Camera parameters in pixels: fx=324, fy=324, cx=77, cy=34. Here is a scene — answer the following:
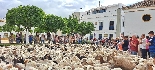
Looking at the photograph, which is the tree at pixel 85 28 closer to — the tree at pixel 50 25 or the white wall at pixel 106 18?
the white wall at pixel 106 18

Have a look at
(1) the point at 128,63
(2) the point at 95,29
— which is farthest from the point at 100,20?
(1) the point at 128,63

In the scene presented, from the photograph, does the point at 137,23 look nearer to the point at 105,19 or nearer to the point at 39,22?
the point at 39,22

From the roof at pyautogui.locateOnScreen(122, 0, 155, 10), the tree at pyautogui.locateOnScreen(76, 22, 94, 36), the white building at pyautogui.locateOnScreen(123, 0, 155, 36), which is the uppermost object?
the roof at pyautogui.locateOnScreen(122, 0, 155, 10)

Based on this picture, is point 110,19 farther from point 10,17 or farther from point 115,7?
point 10,17

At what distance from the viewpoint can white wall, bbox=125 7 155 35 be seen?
26.5 metres

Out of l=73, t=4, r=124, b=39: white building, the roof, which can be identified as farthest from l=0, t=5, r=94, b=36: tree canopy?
the roof

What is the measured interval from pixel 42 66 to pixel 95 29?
4197cm

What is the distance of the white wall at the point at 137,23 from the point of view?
26.5m

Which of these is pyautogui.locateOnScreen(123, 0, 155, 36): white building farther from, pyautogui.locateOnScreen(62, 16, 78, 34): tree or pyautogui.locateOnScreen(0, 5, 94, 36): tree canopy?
pyautogui.locateOnScreen(62, 16, 78, 34): tree

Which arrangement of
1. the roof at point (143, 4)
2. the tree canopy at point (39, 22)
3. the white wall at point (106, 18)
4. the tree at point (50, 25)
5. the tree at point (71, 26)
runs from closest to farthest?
Result: 1. the roof at point (143, 4)
2. the tree canopy at point (39, 22)
3. the tree at point (50, 25)
4. the white wall at point (106, 18)
5. the tree at point (71, 26)

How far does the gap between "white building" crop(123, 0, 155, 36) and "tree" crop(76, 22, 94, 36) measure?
17.7 meters

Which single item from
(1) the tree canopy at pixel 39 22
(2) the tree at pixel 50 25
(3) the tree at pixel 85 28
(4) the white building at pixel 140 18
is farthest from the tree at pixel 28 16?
(3) the tree at pixel 85 28

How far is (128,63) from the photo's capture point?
23.3 feet

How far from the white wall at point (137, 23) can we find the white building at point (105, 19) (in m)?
11.4
